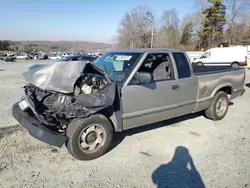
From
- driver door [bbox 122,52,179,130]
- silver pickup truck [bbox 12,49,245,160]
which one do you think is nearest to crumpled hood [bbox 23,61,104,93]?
silver pickup truck [bbox 12,49,245,160]

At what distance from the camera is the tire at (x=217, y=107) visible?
17.8 ft

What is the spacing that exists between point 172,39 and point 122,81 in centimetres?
6116

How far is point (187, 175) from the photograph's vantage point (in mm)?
3141

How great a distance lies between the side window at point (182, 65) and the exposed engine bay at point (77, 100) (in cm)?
174

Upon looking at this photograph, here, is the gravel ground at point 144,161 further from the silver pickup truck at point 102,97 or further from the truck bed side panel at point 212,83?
the truck bed side panel at point 212,83

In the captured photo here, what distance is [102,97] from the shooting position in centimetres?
329

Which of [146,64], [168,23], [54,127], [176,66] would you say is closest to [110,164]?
[54,127]

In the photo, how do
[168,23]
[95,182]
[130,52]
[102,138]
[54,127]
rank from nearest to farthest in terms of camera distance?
1. [95,182]
2. [54,127]
3. [102,138]
4. [130,52]
5. [168,23]

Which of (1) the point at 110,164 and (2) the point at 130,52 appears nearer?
(1) the point at 110,164

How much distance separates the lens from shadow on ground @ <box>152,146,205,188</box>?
2.93m

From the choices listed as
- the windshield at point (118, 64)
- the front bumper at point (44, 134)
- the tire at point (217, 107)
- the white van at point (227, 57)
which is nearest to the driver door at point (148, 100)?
the windshield at point (118, 64)

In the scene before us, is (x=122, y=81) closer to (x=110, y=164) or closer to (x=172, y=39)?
(x=110, y=164)

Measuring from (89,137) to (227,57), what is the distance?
72.2 ft

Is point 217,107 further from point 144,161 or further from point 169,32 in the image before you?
point 169,32
